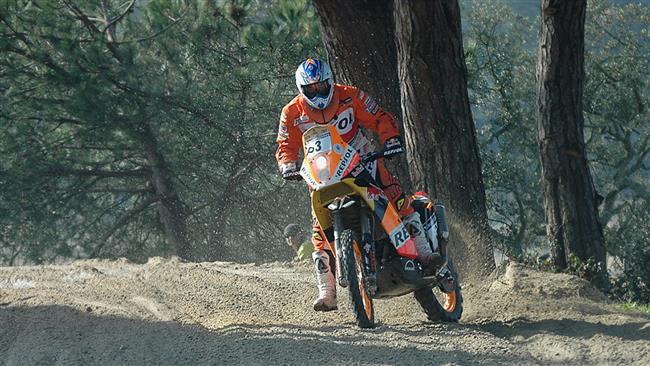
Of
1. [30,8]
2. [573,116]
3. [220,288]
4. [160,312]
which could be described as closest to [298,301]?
[220,288]

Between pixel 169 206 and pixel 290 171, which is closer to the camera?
pixel 290 171

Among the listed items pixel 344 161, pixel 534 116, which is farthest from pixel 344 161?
pixel 534 116

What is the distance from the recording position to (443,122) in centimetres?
1175

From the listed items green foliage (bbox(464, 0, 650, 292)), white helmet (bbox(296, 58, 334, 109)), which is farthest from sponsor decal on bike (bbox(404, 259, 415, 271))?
green foliage (bbox(464, 0, 650, 292))

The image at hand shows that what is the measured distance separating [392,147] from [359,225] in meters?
0.71

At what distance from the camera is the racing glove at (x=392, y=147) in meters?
8.79

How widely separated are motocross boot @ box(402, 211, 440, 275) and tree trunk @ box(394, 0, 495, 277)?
2.70 meters

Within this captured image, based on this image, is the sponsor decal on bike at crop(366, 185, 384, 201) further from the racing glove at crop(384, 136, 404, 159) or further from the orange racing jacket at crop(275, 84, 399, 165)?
the orange racing jacket at crop(275, 84, 399, 165)

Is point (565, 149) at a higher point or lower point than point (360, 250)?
higher

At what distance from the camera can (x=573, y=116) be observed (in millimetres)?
13938

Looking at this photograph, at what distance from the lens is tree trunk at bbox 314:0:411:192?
12.0m

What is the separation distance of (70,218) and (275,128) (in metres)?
4.82

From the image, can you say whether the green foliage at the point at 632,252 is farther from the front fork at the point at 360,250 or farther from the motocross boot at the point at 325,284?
the front fork at the point at 360,250

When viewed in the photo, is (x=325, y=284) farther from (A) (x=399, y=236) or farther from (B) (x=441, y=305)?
(B) (x=441, y=305)
